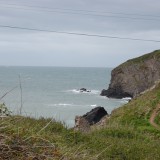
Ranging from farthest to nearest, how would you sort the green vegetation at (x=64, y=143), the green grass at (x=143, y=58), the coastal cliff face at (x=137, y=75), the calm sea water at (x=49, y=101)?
1. the coastal cliff face at (x=137, y=75)
2. the green grass at (x=143, y=58)
3. the calm sea water at (x=49, y=101)
4. the green vegetation at (x=64, y=143)

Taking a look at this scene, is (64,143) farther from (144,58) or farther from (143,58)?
(143,58)

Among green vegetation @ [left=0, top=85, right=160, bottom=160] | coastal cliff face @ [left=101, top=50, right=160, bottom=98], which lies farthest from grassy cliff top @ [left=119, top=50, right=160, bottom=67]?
green vegetation @ [left=0, top=85, right=160, bottom=160]

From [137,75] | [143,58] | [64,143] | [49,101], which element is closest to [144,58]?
[143,58]

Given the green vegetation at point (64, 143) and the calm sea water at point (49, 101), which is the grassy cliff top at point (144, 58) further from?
the green vegetation at point (64, 143)

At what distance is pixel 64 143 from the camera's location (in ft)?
32.3

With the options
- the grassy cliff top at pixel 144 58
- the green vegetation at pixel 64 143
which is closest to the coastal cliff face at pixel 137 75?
the grassy cliff top at pixel 144 58

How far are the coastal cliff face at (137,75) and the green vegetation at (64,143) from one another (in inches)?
2058

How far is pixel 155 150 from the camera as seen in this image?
13305mm

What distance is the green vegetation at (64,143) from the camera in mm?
5938

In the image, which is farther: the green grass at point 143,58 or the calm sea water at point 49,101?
the green grass at point 143,58

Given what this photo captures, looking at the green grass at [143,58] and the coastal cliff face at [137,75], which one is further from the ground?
the green grass at [143,58]

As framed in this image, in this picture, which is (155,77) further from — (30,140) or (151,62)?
(30,140)

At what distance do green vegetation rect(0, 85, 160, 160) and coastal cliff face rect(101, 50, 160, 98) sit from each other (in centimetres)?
5227

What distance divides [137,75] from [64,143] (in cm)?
7610
